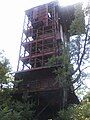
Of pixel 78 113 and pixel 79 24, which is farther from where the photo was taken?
pixel 79 24

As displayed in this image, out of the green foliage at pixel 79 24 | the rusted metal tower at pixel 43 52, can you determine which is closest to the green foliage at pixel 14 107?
the rusted metal tower at pixel 43 52

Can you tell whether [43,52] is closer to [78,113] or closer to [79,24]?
[79,24]

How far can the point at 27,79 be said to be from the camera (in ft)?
115

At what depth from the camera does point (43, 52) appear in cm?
3775

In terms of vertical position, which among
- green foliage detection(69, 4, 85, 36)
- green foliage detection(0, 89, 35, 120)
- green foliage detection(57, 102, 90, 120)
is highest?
green foliage detection(69, 4, 85, 36)

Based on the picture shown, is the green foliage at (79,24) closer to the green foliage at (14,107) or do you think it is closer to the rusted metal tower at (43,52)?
the rusted metal tower at (43,52)

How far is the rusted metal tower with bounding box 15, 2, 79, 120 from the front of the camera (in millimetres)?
32438

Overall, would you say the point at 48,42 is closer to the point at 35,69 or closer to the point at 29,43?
the point at 29,43

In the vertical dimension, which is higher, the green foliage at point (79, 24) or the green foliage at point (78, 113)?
the green foliage at point (79, 24)

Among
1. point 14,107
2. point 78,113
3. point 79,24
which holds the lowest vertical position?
point 78,113

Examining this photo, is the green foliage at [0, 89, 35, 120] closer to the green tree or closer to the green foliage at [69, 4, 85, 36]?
the green tree

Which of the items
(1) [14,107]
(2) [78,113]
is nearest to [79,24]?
(2) [78,113]

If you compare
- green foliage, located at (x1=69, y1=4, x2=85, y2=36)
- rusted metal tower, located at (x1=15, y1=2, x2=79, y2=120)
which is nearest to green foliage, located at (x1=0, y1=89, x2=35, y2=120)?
rusted metal tower, located at (x1=15, y1=2, x2=79, y2=120)

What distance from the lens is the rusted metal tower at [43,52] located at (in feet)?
106
